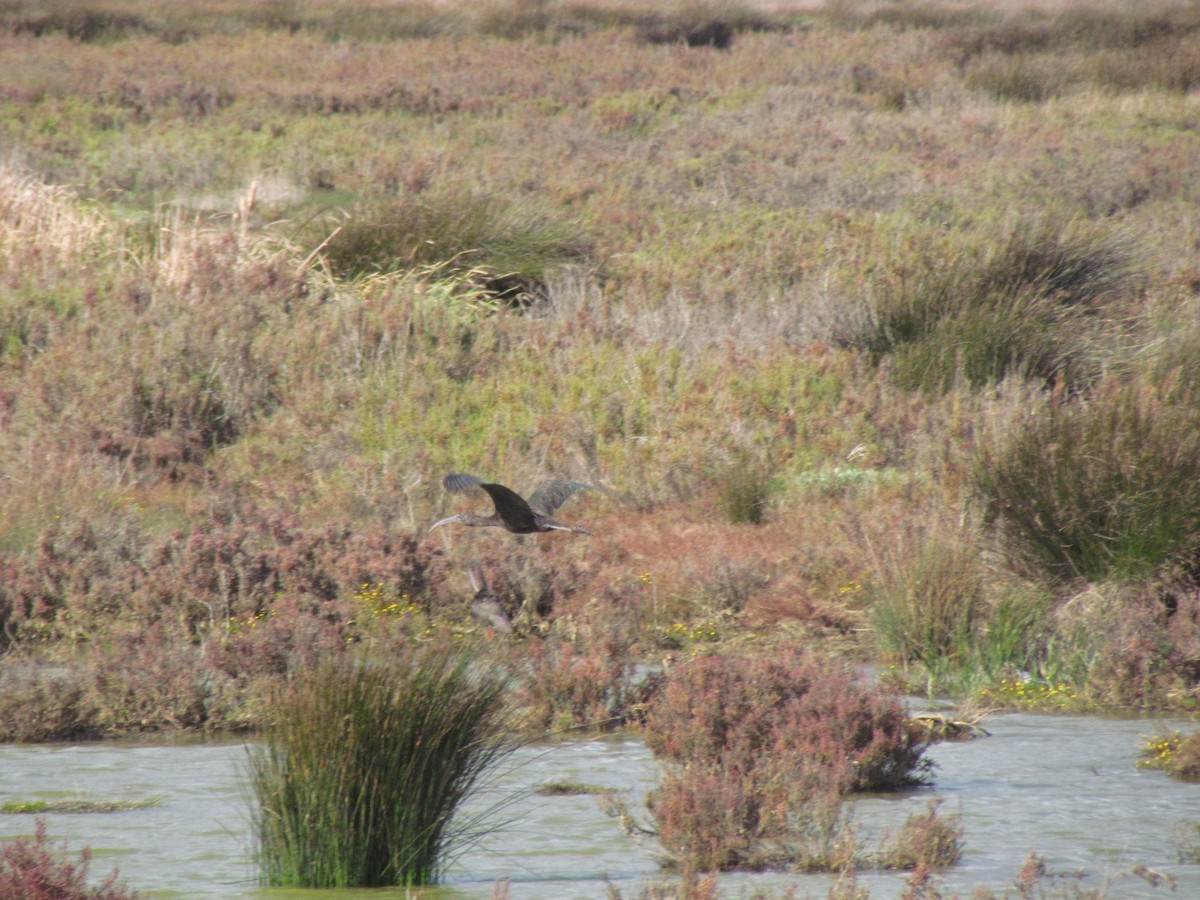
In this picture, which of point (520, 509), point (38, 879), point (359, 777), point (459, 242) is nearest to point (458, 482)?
point (520, 509)

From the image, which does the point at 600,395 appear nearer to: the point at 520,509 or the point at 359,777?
the point at 520,509

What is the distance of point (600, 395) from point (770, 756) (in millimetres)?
7317

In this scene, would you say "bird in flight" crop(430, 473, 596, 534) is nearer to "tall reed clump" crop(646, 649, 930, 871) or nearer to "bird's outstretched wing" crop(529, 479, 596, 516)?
"bird's outstretched wing" crop(529, 479, 596, 516)

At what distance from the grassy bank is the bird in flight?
0.57 meters

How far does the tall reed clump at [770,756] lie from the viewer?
4.71 m

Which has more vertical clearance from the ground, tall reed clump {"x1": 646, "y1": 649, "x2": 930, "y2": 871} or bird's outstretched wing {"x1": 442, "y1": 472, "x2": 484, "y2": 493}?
bird's outstretched wing {"x1": 442, "y1": 472, "x2": 484, "y2": 493}

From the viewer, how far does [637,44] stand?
36.1 metres

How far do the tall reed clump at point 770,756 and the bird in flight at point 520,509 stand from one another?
958 mm

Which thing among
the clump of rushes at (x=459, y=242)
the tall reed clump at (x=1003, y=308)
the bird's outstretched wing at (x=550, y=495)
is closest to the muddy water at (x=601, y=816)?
the bird's outstretched wing at (x=550, y=495)

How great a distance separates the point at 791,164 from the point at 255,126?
→ 331 inches

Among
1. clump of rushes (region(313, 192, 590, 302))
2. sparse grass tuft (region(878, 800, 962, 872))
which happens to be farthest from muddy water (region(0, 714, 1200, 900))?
clump of rushes (region(313, 192, 590, 302))

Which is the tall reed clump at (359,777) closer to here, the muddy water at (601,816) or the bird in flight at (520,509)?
the muddy water at (601,816)

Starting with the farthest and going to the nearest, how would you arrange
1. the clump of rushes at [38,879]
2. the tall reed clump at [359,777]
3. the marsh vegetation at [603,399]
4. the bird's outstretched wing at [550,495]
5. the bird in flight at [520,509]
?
the marsh vegetation at [603,399] → the bird's outstretched wing at [550,495] → the bird in flight at [520,509] → the tall reed clump at [359,777] → the clump of rushes at [38,879]

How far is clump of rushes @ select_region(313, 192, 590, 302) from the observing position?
15430 millimetres
